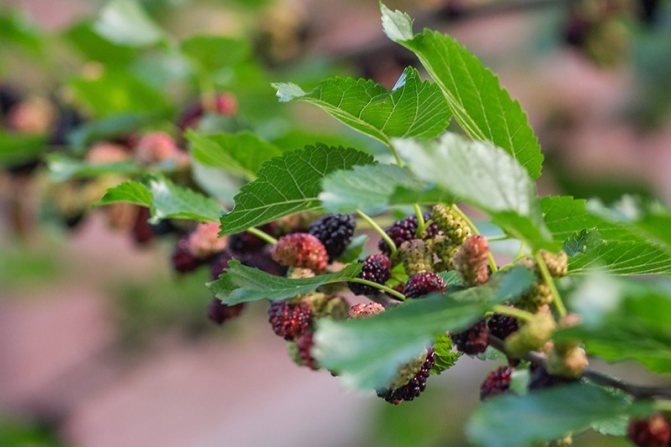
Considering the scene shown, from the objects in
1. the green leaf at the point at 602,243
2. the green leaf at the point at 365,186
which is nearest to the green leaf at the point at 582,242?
the green leaf at the point at 602,243

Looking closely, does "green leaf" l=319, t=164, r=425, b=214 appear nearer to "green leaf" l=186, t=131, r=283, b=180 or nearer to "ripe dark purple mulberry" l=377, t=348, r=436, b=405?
"ripe dark purple mulberry" l=377, t=348, r=436, b=405

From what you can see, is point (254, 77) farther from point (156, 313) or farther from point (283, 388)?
point (283, 388)

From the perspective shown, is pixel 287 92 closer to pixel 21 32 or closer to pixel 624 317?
pixel 624 317

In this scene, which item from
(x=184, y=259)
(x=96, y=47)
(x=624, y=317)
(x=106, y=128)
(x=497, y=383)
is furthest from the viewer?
(x=96, y=47)

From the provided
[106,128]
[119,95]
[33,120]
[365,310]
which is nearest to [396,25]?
[365,310]

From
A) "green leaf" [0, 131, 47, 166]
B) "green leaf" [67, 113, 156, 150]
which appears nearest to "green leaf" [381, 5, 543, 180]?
"green leaf" [67, 113, 156, 150]

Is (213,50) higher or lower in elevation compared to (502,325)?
higher
